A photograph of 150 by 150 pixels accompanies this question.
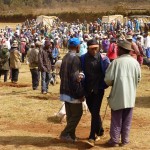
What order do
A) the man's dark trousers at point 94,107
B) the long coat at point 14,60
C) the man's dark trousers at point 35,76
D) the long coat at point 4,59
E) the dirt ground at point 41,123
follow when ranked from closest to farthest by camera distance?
1. the man's dark trousers at point 94,107
2. the dirt ground at point 41,123
3. the man's dark trousers at point 35,76
4. the long coat at point 4,59
5. the long coat at point 14,60

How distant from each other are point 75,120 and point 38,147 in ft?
2.49

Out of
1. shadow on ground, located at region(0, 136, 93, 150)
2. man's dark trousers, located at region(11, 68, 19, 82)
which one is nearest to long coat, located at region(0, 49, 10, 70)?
man's dark trousers, located at region(11, 68, 19, 82)

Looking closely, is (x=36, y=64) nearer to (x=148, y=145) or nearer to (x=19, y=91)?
(x=19, y=91)

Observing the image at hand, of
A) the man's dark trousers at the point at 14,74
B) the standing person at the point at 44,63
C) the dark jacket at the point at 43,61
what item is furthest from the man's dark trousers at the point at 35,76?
the man's dark trousers at the point at 14,74

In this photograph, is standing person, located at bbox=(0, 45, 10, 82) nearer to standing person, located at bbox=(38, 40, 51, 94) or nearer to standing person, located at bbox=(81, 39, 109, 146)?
standing person, located at bbox=(38, 40, 51, 94)

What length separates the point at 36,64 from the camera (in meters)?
14.5

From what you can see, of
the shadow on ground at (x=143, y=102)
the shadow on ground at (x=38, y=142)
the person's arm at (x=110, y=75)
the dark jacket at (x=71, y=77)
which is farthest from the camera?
the shadow on ground at (x=143, y=102)

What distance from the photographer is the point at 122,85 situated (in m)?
7.38

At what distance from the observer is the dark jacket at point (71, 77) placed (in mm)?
7562

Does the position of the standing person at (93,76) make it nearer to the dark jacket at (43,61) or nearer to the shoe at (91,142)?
the shoe at (91,142)

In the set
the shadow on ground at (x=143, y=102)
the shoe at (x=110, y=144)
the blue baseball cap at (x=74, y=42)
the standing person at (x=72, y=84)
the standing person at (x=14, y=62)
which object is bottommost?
the shadow on ground at (x=143, y=102)

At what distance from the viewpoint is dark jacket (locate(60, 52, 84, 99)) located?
7.56 metres

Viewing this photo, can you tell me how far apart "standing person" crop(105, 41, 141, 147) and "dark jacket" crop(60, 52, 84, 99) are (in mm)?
498

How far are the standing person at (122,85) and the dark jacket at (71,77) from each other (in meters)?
0.50
